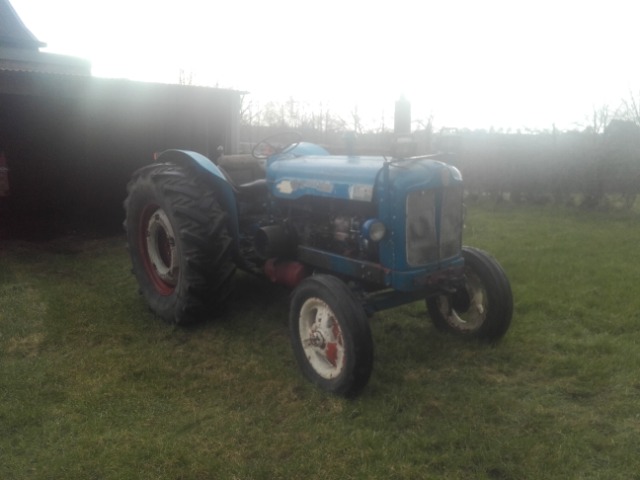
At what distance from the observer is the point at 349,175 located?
3.59 m

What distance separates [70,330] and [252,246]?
1.48 meters

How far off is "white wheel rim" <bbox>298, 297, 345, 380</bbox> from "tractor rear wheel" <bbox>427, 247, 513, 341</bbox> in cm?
108

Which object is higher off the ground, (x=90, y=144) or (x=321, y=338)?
(x=90, y=144)

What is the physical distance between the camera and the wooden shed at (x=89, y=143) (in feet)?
29.0

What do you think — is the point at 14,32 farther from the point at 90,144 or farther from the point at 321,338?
the point at 321,338

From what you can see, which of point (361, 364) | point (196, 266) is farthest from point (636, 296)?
point (196, 266)

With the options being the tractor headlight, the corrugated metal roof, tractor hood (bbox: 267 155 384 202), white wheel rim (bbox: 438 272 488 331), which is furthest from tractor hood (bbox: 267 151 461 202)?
the corrugated metal roof

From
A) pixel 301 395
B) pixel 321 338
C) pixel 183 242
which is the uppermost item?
pixel 183 242

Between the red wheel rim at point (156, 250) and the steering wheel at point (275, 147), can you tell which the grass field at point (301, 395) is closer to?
the red wheel rim at point (156, 250)

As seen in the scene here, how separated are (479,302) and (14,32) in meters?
10.8

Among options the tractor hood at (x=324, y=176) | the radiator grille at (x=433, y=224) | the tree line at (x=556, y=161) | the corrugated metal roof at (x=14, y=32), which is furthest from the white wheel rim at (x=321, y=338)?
the corrugated metal roof at (x=14, y=32)

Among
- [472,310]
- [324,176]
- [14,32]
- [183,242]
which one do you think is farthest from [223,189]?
[14,32]

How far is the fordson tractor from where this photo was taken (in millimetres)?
3355

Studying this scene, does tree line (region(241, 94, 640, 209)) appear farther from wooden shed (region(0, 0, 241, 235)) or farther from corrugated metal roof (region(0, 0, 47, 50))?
corrugated metal roof (region(0, 0, 47, 50))
